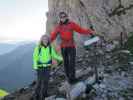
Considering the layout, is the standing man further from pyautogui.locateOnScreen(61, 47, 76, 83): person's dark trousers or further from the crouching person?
the crouching person

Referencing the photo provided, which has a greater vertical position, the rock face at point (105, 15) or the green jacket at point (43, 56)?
the rock face at point (105, 15)

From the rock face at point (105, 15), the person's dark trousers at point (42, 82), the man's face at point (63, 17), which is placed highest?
Answer: the rock face at point (105, 15)

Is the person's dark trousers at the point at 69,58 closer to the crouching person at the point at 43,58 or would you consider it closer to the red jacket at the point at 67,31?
the red jacket at the point at 67,31

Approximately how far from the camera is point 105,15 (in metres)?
27.2

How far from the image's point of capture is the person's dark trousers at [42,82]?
1745 centimetres

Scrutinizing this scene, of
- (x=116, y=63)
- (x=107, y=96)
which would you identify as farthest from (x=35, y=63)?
(x=116, y=63)

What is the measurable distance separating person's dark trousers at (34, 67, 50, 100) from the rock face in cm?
940

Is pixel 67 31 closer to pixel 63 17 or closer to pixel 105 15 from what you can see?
pixel 63 17

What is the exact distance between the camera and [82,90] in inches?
707

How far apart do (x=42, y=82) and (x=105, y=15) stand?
36.1 feet

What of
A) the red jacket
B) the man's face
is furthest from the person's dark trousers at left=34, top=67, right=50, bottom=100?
the man's face

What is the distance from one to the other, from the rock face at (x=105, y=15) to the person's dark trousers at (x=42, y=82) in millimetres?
9401

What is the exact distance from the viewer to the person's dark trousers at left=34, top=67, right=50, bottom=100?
57.3ft

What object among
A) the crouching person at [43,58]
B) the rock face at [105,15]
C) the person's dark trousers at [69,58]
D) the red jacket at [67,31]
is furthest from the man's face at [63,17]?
the rock face at [105,15]
